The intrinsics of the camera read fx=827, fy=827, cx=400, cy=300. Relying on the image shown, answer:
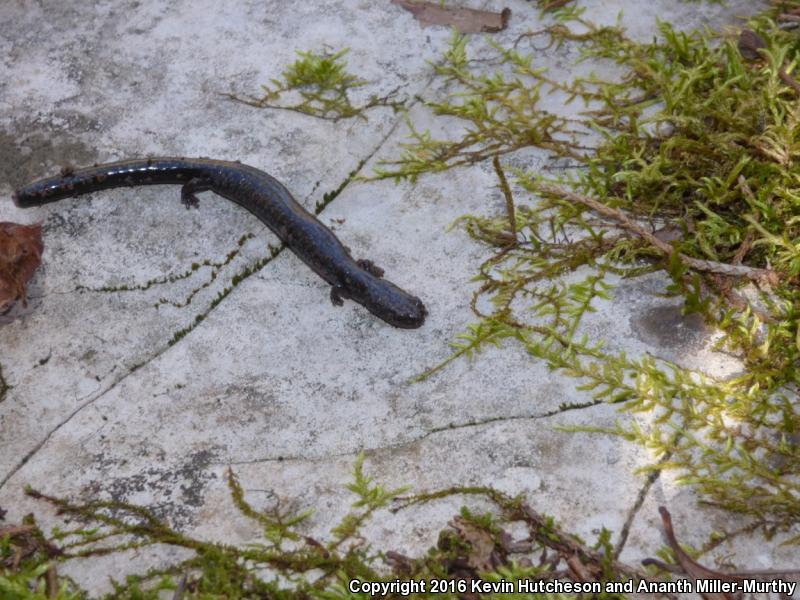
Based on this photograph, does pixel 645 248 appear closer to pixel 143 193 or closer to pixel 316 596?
pixel 316 596

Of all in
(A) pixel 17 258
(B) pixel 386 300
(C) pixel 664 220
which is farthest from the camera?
(C) pixel 664 220

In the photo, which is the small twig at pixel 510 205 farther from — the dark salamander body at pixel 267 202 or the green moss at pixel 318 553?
the green moss at pixel 318 553

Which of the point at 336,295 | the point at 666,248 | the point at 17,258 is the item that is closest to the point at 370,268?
the point at 336,295

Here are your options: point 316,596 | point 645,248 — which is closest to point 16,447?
point 316,596

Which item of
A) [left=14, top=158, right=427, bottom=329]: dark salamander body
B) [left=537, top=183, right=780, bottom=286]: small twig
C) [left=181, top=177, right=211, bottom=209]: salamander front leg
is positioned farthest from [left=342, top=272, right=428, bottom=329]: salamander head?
[left=181, top=177, right=211, bottom=209]: salamander front leg

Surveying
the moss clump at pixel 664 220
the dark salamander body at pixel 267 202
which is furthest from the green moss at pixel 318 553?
the dark salamander body at pixel 267 202

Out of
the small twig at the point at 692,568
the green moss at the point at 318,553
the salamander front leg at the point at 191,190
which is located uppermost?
the salamander front leg at the point at 191,190

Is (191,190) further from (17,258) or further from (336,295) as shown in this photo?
(336,295)

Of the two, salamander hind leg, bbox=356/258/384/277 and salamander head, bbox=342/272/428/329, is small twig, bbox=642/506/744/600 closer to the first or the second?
salamander head, bbox=342/272/428/329

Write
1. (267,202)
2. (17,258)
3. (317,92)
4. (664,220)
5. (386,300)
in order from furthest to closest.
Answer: (317,92) → (267,202) → (664,220) → (17,258) → (386,300)
